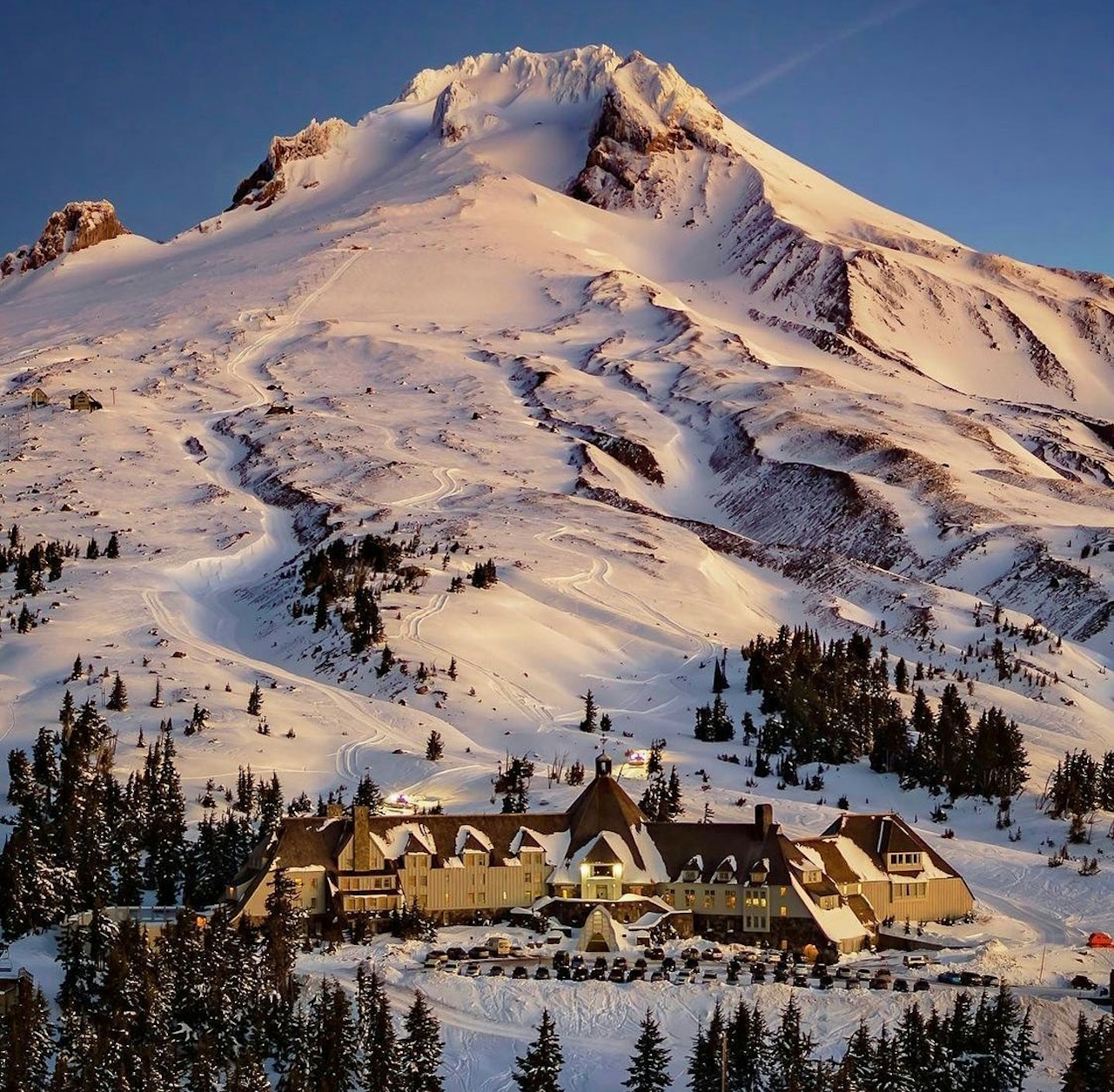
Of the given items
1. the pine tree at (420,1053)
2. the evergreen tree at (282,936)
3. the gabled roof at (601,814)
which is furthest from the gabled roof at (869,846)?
the pine tree at (420,1053)

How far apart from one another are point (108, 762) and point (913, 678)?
3390 inches

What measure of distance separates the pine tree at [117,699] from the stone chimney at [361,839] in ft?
181

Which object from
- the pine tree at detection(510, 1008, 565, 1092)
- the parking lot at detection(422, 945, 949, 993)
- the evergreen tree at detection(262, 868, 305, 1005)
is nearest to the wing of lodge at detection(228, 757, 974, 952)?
the evergreen tree at detection(262, 868, 305, 1005)

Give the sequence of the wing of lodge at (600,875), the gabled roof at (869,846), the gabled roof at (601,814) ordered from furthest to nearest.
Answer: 1. the gabled roof at (869,846)
2. the gabled roof at (601,814)
3. the wing of lodge at (600,875)

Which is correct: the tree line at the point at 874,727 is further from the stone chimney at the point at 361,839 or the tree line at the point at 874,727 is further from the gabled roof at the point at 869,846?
the stone chimney at the point at 361,839

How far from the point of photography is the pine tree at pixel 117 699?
153m

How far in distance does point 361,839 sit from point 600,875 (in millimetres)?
13031

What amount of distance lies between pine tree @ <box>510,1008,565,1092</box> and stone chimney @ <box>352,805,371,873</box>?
2308 centimetres

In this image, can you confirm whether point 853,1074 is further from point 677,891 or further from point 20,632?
point 20,632

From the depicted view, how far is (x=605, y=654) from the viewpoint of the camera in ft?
629

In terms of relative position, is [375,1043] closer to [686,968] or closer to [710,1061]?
[710,1061]

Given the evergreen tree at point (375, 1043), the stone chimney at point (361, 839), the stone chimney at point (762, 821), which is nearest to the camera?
the evergreen tree at point (375, 1043)

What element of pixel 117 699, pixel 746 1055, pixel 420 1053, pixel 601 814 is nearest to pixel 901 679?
pixel 117 699

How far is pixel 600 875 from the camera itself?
10112 cm
